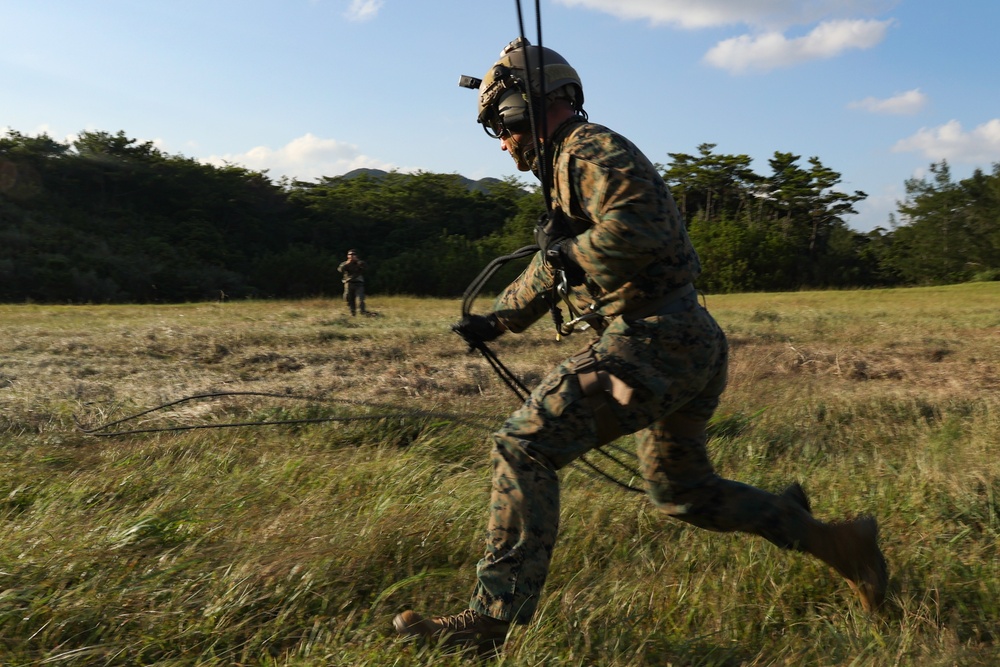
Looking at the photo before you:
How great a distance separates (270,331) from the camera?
40.1 feet

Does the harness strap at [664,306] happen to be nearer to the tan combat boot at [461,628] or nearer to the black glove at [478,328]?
the black glove at [478,328]

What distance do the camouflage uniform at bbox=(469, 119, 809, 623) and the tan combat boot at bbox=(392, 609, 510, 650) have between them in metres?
0.03

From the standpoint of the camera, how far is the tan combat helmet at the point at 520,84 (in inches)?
125

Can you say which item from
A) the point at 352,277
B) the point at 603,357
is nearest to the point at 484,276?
the point at 603,357

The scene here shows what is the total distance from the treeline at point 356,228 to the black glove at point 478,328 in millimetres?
30473

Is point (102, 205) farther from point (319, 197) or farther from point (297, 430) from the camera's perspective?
point (297, 430)

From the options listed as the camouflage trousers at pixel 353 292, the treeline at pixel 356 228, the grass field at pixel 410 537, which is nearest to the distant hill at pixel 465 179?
the treeline at pixel 356 228

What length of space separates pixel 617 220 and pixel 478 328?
88cm

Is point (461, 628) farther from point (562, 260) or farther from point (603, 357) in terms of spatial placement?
point (562, 260)

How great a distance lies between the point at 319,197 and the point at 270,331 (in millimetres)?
31361

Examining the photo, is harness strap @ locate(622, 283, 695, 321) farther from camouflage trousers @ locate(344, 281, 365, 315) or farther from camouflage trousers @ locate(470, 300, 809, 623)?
camouflage trousers @ locate(344, 281, 365, 315)

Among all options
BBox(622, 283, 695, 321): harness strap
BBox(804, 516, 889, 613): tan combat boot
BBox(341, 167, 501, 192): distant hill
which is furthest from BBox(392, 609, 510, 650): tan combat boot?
BBox(341, 167, 501, 192): distant hill

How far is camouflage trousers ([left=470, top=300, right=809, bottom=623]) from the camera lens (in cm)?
273

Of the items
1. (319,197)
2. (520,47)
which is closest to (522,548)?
(520,47)
